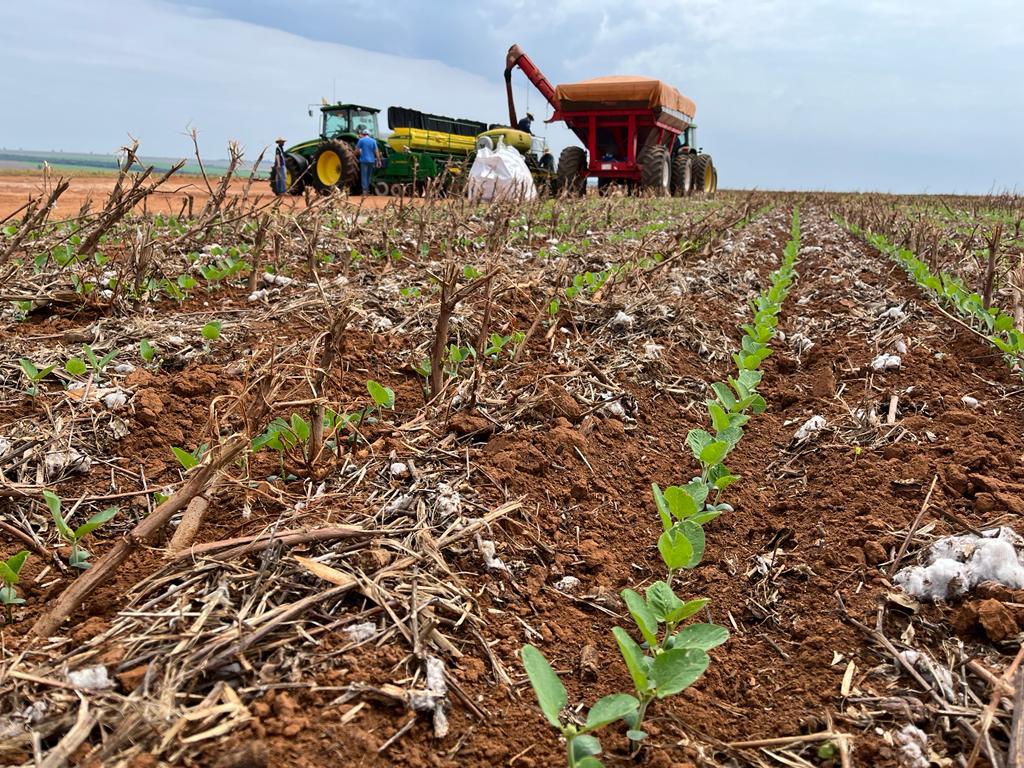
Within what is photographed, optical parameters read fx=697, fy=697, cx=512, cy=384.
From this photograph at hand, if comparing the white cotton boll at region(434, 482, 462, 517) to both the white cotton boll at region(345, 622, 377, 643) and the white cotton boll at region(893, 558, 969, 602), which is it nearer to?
the white cotton boll at region(345, 622, 377, 643)

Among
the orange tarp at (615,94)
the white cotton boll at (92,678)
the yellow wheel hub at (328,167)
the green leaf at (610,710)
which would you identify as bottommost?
the white cotton boll at (92,678)

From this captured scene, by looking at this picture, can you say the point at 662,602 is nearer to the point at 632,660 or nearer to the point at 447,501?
the point at 632,660

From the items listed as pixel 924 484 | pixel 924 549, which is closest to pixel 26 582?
pixel 924 549

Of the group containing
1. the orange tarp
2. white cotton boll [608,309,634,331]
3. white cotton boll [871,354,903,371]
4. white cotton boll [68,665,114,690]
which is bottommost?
white cotton boll [68,665,114,690]

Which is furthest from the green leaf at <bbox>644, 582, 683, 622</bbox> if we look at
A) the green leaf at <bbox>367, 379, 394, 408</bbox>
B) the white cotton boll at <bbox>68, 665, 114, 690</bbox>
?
the green leaf at <bbox>367, 379, 394, 408</bbox>

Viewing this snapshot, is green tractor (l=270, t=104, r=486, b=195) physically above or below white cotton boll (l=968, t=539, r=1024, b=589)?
above

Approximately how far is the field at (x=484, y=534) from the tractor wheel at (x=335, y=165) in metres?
12.4

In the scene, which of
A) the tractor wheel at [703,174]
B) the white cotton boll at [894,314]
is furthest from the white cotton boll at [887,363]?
the tractor wheel at [703,174]

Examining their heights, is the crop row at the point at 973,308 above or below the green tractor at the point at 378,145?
below

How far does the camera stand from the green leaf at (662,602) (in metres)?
1.55

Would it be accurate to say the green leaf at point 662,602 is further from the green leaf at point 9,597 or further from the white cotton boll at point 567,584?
the green leaf at point 9,597

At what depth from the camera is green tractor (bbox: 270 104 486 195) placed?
16.3m

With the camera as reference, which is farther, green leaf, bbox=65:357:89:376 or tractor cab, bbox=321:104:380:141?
tractor cab, bbox=321:104:380:141

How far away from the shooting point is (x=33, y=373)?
266 centimetres
